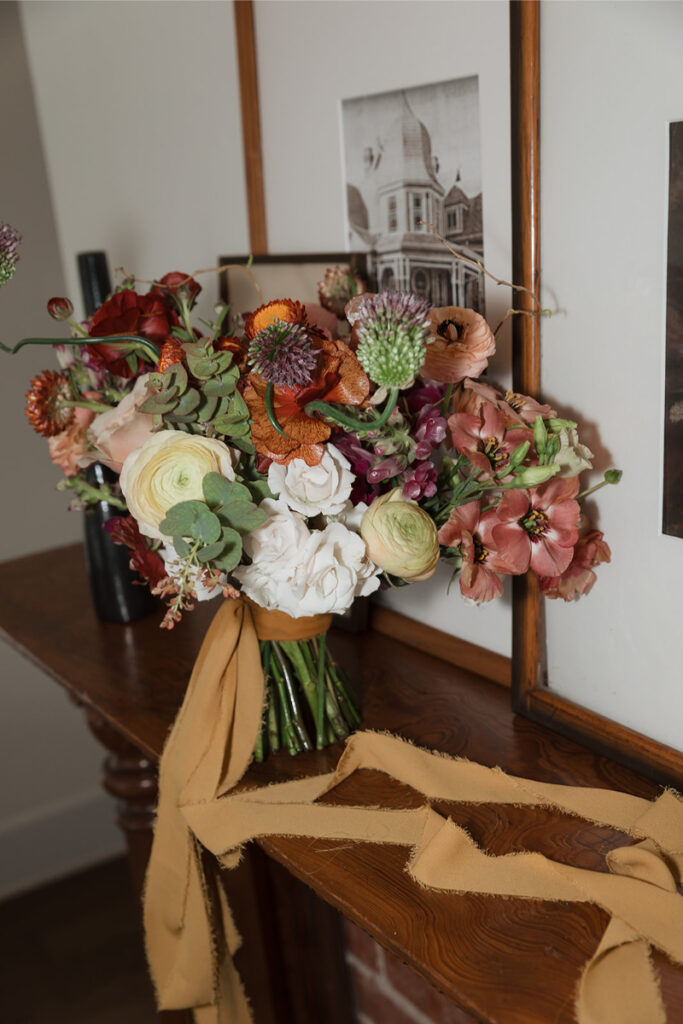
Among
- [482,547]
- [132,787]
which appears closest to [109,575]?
[132,787]

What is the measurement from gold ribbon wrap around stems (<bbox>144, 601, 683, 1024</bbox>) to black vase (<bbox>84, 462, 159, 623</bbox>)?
0.38 metres

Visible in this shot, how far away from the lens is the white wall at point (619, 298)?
2.65 ft

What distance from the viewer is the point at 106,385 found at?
42.4 inches

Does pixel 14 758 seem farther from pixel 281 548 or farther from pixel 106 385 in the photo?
pixel 281 548

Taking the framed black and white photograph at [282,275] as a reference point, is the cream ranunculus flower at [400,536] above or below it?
below

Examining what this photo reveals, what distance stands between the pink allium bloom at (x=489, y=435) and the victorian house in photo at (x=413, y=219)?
22 centimetres

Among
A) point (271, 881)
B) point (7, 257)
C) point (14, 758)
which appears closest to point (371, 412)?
point (7, 257)

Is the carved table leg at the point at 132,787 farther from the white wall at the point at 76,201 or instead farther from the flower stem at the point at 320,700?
the white wall at the point at 76,201

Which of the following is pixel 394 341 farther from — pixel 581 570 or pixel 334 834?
pixel 334 834

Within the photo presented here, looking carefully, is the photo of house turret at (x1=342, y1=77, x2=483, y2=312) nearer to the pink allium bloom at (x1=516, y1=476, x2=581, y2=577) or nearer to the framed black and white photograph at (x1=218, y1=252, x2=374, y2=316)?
the framed black and white photograph at (x1=218, y1=252, x2=374, y2=316)

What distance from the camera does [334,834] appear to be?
0.87 m

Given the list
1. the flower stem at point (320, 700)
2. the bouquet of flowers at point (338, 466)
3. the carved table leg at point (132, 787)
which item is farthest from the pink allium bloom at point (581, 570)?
the carved table leg at point (132, 787)

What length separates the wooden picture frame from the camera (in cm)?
89

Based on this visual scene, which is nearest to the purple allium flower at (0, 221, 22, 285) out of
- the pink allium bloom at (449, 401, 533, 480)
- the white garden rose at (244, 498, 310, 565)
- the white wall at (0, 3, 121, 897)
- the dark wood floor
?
the white garden rose at (244, 498, 310, 565)
